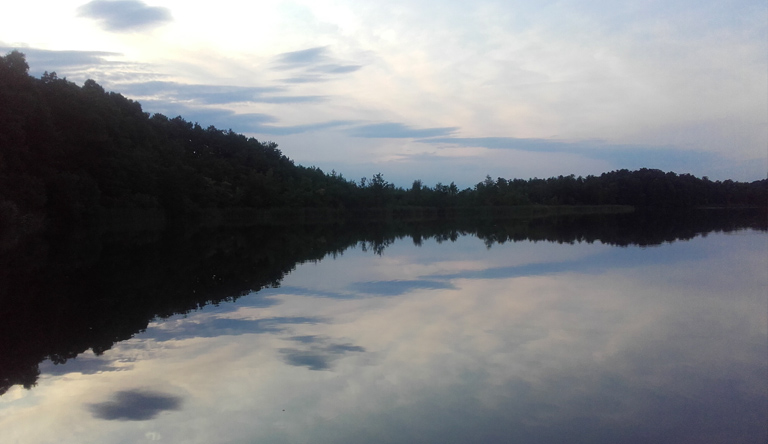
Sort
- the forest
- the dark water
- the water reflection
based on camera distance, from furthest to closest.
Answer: the forest → the water reflection → the dark water

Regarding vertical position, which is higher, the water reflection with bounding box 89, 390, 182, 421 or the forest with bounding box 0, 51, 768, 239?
the forest with bounding box 0, 51, 768, 239

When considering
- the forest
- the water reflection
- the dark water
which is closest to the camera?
the dark water

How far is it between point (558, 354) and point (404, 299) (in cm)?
393

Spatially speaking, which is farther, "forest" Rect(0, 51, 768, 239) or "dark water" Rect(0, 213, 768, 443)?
"forest" Rect(0, 51, 768, 239)

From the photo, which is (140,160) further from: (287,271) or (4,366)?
(4,366)

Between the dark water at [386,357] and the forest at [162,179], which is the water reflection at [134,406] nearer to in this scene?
the dark water at [386,357]

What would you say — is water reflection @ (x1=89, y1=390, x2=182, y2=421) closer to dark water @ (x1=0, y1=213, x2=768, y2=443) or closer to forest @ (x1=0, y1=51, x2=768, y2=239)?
dark water @ (x1=0, y1=213, x2=768, y2=443)

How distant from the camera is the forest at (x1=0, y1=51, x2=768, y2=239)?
26.6 meters

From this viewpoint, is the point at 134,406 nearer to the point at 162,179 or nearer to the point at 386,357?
the point at 386,357

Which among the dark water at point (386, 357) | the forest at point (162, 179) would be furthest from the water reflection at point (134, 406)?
the forest at point (162, 179)

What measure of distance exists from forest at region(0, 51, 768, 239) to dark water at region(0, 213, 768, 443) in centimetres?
1639

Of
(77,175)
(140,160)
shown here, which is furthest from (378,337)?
(140,160)

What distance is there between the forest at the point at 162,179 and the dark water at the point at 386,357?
645 inches

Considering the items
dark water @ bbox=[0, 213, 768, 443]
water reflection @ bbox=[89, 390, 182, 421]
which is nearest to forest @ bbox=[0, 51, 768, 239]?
dark water @ bbox=[0, 213, 768, 443]
